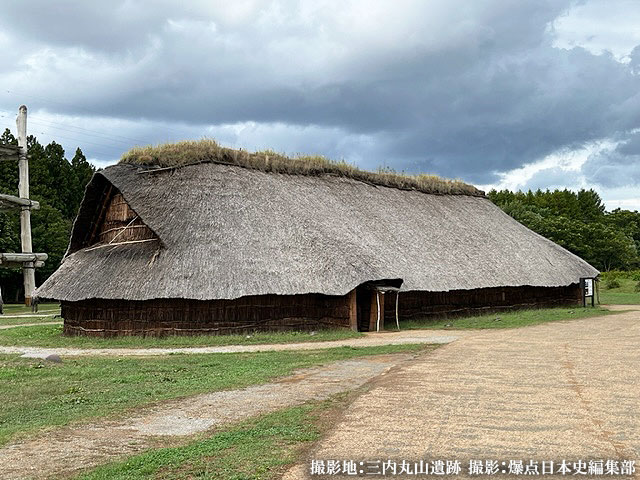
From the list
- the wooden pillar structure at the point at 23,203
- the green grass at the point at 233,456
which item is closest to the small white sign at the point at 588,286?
the wooden pillar structure at the point at 23,203

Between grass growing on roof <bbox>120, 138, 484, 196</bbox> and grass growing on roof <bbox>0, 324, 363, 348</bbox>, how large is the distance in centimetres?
730

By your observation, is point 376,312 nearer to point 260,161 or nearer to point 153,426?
point 260,161

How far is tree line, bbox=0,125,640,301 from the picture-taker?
46531mm

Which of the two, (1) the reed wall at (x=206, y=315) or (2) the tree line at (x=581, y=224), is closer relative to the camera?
(1) the reed wall at (x=206, y=315)

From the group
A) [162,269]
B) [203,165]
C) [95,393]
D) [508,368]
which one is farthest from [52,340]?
[508,368]

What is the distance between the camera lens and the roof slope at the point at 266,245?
2000cm

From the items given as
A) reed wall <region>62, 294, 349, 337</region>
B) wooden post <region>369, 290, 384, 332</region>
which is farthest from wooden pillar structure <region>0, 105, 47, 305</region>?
wooden post <region>369, 290, 384, 332</region>

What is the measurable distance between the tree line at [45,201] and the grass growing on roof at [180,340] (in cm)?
2486

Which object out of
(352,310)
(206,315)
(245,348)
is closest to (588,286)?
(352,310)

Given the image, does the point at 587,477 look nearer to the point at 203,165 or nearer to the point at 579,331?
the point at 579,331

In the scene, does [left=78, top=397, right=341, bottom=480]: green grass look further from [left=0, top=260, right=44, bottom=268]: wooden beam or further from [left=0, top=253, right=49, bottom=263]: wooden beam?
[left=0, top=260, right=44, bottom=268]: wooden beam

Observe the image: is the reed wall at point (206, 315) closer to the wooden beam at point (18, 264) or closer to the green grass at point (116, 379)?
the green grass at point (116, 379)

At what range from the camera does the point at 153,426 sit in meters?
8.21

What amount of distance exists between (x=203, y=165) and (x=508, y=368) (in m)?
15.8
